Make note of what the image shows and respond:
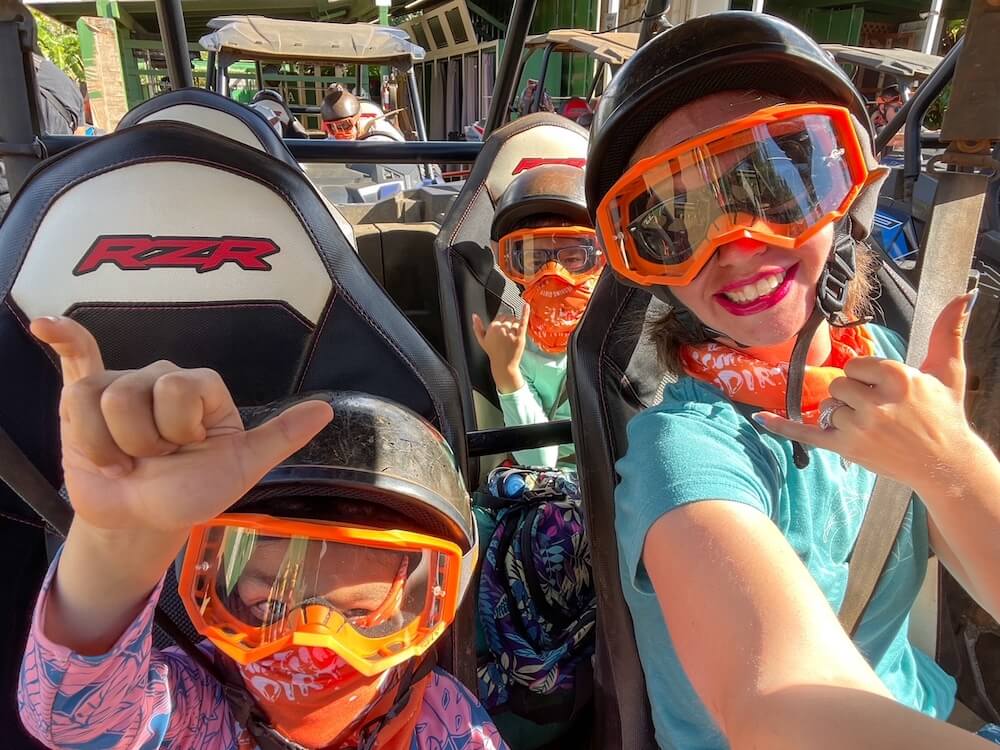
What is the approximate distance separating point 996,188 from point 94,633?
3.90 metres

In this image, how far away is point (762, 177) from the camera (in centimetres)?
102

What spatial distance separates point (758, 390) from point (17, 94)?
1.59 metres

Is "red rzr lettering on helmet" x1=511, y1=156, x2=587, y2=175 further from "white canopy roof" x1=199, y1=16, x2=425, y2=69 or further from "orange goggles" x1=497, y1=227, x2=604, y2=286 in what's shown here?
"white canopy roof" x1=199, y1=16, x2=425, y2=69

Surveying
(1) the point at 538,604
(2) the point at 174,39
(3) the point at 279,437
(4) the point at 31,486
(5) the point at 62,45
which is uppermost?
(2) the point at 174,39

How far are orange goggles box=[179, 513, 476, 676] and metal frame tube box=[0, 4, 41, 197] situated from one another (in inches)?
36.9

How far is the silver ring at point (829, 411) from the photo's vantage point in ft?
2.77

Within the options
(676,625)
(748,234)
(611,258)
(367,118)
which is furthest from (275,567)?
(367,118)

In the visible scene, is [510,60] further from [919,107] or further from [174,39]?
[919,107]

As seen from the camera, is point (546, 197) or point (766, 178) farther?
point (546, 197)

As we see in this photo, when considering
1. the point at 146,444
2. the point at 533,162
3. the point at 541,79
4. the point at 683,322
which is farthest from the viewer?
the point at 541,79

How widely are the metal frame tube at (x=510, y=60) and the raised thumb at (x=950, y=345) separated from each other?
1649mm

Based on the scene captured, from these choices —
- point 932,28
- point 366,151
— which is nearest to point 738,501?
point 366,151

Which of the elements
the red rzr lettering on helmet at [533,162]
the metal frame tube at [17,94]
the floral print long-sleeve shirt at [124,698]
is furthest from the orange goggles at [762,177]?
the red rzr lettering on helmet at [533,162]

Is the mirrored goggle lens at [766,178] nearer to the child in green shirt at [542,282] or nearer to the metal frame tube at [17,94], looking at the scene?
the child in green shirt at [542,282]
